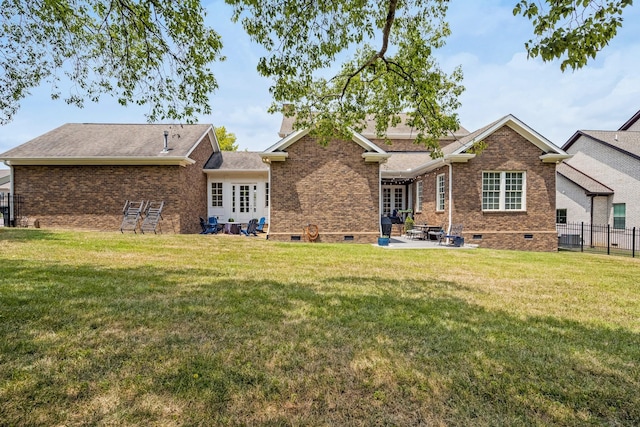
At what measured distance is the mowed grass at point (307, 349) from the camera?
2684mm

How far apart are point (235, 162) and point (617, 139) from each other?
25526 millimetres

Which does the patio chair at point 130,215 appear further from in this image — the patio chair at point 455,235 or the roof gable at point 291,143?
the patio chair at point 455,235

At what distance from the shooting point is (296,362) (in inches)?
137

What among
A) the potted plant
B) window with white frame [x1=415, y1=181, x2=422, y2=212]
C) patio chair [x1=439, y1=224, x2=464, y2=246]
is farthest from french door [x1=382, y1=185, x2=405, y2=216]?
patio chair [x1=439, y1=224, x2=464, y2=246]

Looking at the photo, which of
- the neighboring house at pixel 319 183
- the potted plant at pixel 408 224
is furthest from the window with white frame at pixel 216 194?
the potted plant at pixel 408 224

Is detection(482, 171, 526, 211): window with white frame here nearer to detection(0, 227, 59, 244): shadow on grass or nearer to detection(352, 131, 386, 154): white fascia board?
detection(352, 131, 386, 154): white fascia board

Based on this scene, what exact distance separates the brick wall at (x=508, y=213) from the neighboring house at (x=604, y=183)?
640 centimetres

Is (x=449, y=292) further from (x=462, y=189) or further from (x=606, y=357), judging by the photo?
(x=462, y=189)

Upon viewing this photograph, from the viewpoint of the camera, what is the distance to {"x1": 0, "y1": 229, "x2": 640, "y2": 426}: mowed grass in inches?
106

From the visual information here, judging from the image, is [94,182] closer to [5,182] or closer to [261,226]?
[261,226]

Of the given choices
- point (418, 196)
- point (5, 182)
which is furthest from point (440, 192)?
point (5, 182)

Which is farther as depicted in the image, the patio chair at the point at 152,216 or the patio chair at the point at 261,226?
the patio chair at the point at 261,226

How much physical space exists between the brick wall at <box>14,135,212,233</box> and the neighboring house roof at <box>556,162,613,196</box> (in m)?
23.9

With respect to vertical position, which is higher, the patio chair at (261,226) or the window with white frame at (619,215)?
the window with white frame at (619,215)
